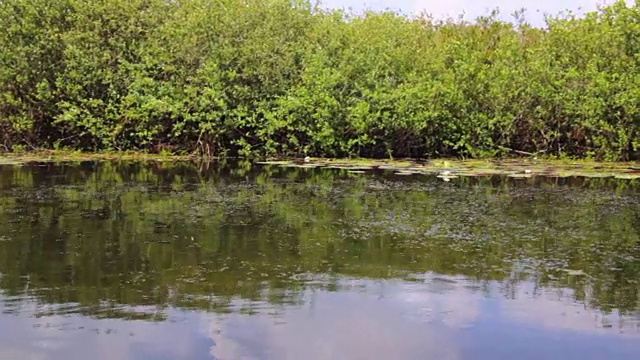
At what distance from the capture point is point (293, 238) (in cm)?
879

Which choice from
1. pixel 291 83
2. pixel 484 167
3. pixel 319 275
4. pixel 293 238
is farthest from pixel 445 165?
pixel 319 275

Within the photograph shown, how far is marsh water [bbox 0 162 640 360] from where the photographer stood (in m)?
5.35

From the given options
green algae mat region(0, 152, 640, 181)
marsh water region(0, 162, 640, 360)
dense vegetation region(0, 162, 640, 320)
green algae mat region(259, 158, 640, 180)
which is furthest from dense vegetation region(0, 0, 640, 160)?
marsh water region(0, 162, 640, 360)

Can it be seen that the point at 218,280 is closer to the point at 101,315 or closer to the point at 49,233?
the point at 101,315

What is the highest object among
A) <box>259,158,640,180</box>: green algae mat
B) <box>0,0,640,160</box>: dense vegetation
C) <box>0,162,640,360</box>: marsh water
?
<box>0,0,640,160</box>: dense vegetation

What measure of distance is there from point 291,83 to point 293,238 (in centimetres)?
1248

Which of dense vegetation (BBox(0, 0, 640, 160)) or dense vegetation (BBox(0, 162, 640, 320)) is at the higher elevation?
dense vegetation (BBox(0, 0, 640, 160))

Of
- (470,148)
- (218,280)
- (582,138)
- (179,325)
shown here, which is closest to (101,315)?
(179,325)

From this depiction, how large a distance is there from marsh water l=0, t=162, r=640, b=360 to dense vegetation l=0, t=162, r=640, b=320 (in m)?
0.03

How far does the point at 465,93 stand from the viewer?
19688 mm

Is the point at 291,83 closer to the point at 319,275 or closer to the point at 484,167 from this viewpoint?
the point at 484,167

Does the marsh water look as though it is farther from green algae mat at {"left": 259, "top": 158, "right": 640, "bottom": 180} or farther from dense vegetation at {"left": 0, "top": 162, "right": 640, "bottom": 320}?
green algae mat at {"left": 259, "top": 158, "right": 640, "bottom": 180}

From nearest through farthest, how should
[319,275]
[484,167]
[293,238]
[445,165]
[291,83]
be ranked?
[319,275]
[293,238]
[484,167]
[445,165]
[291,83]

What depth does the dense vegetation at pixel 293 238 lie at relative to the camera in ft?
21.9
